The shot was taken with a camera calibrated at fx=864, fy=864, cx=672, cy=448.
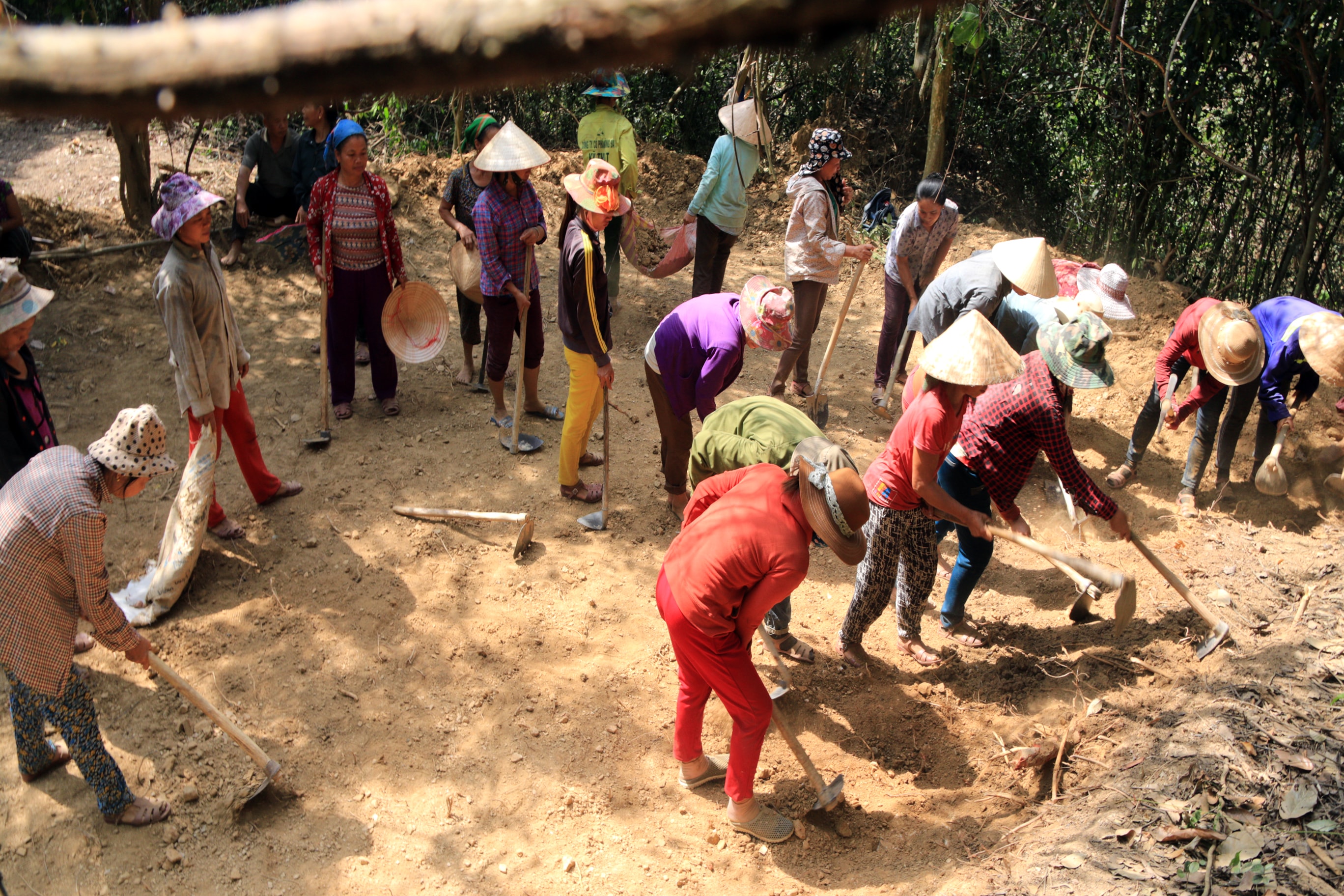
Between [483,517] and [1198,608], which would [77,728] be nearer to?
[483,517]

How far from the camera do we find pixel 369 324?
575 cm

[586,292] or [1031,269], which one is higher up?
[1031,269]

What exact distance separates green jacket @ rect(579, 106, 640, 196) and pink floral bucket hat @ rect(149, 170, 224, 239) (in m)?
3.44

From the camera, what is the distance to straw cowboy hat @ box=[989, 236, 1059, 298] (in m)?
5.19

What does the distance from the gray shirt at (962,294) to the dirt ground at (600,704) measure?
107cm

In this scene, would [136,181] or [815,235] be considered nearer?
[815,235]

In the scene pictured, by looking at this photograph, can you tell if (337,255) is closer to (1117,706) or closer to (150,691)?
(150,691)

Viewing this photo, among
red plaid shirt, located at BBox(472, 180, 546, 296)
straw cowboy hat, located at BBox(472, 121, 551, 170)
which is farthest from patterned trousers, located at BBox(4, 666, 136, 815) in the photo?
straw cowboy hat, located at BBox(472, 121, 551, 170)

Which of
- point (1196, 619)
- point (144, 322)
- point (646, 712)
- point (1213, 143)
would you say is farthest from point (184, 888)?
point (1213, 143)

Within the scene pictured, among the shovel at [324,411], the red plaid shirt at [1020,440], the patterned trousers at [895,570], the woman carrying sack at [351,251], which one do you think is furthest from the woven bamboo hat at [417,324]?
the red plaid shirt at [1020,440]

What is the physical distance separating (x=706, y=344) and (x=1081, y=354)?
1.83 metres

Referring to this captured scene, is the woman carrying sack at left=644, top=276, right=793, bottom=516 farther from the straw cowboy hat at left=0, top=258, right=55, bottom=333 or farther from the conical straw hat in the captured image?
the straw cowboy hat at left=0, top=258, right=55, bottom=333

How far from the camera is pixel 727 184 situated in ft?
21.6

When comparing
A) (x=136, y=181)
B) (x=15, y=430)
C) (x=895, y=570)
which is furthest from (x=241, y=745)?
(x=136, y=181)
